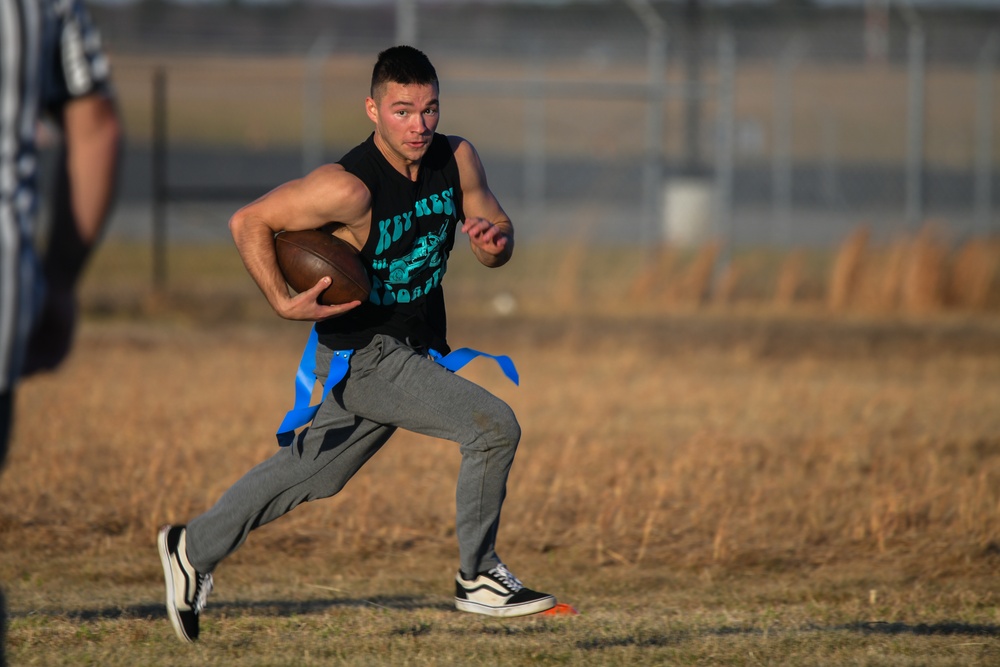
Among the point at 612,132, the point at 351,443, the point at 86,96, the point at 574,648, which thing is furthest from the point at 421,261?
the point at 612,132

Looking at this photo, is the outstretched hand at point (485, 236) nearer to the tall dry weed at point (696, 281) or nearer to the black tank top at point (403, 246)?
the black tank top at point (403, 246)

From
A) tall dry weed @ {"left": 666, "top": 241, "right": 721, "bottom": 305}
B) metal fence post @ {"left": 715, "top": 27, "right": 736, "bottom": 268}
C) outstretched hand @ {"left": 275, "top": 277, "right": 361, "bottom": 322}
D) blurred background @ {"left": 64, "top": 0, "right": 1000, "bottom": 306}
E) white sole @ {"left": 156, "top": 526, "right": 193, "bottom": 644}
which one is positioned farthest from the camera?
blurred background @ {"left": 64, "top": 0, "right": 1000, "bottom": 306}

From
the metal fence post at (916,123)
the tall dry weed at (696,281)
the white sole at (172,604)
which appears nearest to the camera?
the white sole at (172,604)

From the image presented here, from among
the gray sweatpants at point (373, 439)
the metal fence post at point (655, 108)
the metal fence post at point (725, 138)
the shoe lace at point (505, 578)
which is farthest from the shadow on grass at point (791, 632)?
the metal fence post at point (655, 108)

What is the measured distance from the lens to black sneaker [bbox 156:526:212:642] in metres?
4.64

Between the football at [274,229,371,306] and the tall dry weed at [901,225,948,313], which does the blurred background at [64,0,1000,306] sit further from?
the football at [274,229,371,306]

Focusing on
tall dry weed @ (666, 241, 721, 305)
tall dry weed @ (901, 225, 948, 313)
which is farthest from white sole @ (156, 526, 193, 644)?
tall dry weed @ (901, 225, 948, 313)

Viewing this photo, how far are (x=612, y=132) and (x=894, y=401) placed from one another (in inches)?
1093

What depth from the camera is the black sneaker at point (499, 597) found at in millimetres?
4766

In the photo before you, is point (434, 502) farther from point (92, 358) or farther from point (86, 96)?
point (92, 358)

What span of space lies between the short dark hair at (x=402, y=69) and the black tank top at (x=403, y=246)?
0.81ft

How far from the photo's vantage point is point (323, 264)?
4.46m

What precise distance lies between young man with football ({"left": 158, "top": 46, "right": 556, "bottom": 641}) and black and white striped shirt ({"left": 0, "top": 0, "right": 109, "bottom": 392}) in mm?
1648

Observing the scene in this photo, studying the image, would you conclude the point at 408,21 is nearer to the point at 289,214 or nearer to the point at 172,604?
the point at 289,214
